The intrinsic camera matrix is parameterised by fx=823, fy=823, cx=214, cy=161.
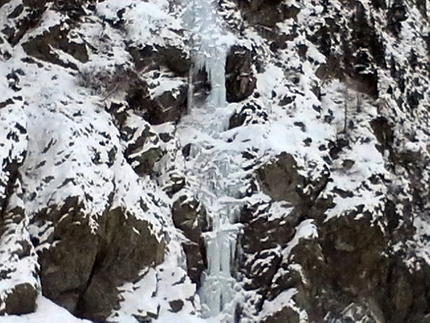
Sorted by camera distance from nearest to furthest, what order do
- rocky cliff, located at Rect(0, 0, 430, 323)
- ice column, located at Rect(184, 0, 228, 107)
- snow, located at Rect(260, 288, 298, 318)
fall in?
rocky cliff, located at Rect(0, 0, 430, 323)
snow, located at Rect(260, 288, 298, 318)
ice column, located at Rect(184, 0, 228, 107)

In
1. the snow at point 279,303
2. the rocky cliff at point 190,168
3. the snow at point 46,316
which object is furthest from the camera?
the snow at point 279,303

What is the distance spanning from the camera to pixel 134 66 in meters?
14.8

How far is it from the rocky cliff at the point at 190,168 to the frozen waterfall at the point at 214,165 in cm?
7

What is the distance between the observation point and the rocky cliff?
1241cm

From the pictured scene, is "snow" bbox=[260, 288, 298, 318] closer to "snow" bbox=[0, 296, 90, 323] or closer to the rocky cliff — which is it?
the rocky cliff

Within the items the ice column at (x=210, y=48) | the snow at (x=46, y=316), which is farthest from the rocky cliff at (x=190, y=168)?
the ice column at (x=210, y=48)

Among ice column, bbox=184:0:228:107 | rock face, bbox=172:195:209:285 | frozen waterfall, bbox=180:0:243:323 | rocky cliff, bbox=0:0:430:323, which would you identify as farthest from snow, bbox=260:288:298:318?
ice column, bbox=184:0:228:107

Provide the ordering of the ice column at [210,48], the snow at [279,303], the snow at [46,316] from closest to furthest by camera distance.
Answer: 1. the snow at [46,316]
2. the snow at [279,303]
3. the ice column at [210,48]

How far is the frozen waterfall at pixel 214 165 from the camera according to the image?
541 inches

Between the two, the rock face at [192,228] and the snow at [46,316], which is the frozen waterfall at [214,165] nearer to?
the rock face at [192,228]

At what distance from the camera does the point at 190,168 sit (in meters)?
14.6

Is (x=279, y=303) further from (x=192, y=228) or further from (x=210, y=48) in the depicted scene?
(x=210, y=48)

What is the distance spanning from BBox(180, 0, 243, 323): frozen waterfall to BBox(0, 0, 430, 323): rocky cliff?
0.07 m

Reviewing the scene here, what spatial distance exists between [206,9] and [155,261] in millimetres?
5712
